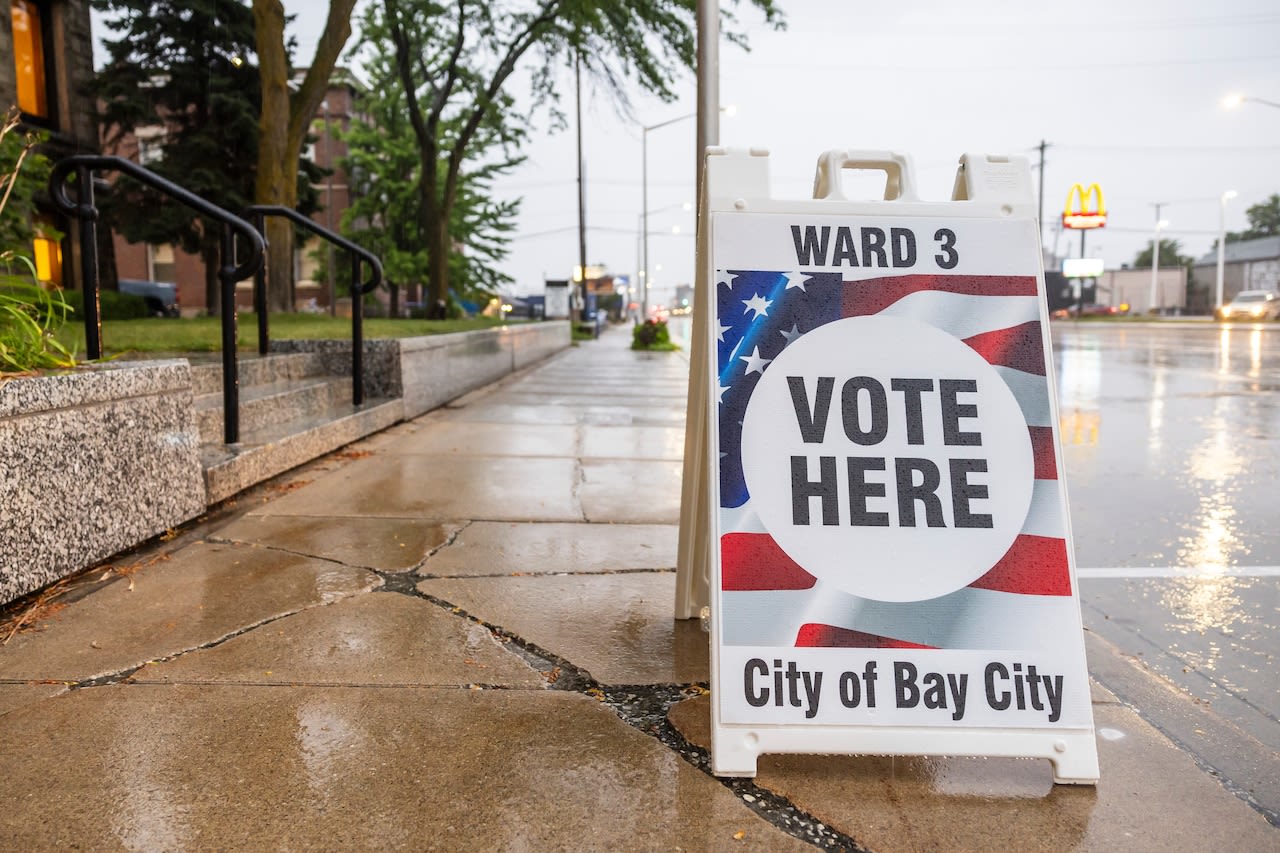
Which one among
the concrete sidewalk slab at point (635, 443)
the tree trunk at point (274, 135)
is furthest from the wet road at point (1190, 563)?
the tree trunk at point (274, 135)

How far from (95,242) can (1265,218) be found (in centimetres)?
12103

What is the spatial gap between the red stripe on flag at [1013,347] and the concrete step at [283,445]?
3696 millimetres

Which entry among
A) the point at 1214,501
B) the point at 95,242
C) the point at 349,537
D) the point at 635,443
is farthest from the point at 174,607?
the point at 1214,501

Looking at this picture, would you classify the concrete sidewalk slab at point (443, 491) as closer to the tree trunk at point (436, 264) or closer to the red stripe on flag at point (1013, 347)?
the red stripe on flag at point (1013, 347)

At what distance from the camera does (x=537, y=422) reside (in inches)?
338

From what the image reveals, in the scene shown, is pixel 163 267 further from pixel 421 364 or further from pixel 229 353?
pixel 229 353

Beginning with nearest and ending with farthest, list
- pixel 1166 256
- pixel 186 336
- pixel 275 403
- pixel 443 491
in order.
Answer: pixel 443 491
pixel 275 403
pixel 186 336
pixel 1166 256

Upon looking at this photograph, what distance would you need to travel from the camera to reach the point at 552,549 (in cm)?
419

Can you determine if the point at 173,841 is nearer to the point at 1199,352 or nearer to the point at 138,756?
the point at 138,756

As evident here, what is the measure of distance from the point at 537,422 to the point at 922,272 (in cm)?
635

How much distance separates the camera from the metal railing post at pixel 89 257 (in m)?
4.35

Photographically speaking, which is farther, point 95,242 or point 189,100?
point 189,100

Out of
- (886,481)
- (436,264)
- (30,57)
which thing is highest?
(30,57)

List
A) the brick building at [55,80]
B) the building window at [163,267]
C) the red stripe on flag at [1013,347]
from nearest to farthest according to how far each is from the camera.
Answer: the red stripe on flag at [1013,347]
the brick building at [55,80]
the building window at [163,267]
